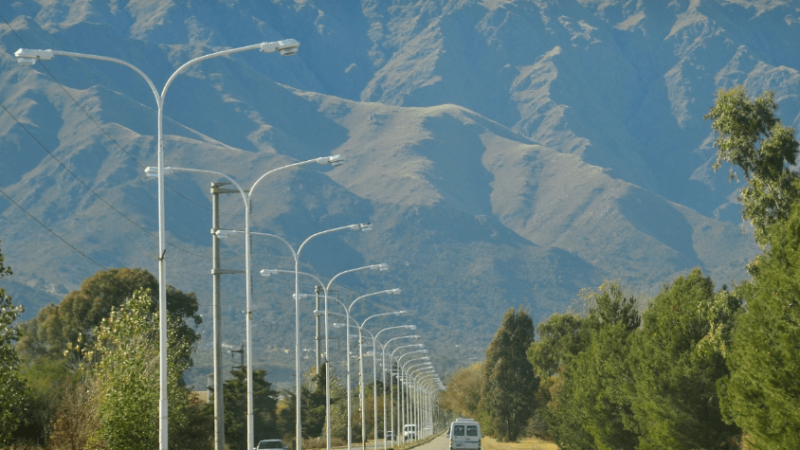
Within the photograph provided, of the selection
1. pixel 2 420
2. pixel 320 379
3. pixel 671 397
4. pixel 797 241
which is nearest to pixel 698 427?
pixel 671 397

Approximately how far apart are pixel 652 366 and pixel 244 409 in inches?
1622

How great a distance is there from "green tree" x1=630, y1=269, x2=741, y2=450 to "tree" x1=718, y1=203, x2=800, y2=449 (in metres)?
11.2

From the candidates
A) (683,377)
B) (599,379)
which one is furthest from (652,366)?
(599,379)

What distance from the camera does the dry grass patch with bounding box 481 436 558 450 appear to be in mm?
84875

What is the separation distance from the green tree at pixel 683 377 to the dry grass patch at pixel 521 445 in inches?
1447

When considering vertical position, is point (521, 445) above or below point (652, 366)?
below

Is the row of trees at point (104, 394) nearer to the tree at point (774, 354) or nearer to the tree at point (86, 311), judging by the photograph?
the tree at point (86, 311)

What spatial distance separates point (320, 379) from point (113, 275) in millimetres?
17635

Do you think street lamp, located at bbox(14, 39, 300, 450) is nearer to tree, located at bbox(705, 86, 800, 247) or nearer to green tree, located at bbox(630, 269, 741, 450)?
tree, located at bbox(705, 86, 800, 247)

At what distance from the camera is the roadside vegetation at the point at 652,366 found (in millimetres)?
29156

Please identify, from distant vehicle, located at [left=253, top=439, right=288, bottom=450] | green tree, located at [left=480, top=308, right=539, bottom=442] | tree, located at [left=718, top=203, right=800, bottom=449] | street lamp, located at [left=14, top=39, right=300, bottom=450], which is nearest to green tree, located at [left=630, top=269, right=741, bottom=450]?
tree, located at [left=718, top=203, right=800, bottom=449]

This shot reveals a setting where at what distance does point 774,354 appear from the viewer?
28688mm

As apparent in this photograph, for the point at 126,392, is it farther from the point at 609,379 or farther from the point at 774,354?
the point at 609,379

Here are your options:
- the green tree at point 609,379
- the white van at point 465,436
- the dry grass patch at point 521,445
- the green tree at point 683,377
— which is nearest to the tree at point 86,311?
the white van at point 465,436
